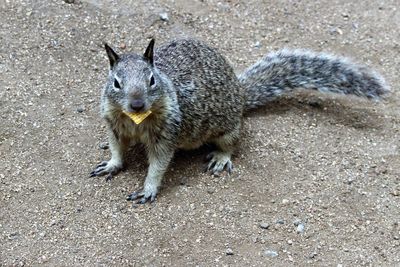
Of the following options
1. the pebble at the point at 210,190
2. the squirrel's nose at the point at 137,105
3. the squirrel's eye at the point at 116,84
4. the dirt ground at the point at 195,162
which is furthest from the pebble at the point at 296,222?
the squirrel's eye at the point at 116,84

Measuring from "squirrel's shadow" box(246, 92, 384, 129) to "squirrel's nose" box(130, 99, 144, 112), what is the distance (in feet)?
5.42

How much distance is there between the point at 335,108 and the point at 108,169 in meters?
2.19

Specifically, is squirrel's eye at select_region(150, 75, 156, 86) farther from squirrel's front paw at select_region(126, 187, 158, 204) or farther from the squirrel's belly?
squirrel's front paw at select_region(126, 187, 158, 204)

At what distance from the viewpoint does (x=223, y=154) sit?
5.55m

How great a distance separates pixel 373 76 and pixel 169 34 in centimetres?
198

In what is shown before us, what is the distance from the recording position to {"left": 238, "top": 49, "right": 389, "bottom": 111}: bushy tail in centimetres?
595

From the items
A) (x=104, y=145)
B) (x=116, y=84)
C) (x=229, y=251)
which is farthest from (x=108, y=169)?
(x=229, y=251)

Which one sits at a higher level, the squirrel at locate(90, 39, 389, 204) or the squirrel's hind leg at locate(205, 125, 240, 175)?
the squirrel at locate(90, 39, 389, 204)

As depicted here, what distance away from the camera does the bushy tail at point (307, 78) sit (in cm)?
595

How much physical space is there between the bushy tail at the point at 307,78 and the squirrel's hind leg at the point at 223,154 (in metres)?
0.49

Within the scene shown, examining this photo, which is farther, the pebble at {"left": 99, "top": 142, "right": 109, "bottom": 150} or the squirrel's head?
the pebble at {"left": 99, "top": 142, "right": 109, "bottom": 150}

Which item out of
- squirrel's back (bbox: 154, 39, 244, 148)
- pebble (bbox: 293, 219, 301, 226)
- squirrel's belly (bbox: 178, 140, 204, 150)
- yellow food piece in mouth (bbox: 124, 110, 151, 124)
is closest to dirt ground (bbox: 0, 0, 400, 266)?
pebble (bbox: 293, 219, 301, 226)

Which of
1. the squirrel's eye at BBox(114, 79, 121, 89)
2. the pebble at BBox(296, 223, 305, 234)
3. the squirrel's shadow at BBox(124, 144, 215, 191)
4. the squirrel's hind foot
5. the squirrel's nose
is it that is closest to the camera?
the squirrel's nose

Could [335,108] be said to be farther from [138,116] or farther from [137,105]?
[137,105]
